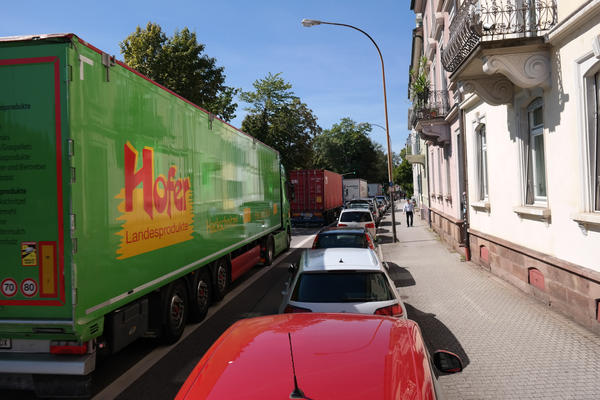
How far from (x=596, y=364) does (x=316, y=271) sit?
3.35 meters

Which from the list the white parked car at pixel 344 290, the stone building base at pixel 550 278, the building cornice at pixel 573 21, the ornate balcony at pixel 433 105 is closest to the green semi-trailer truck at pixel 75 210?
the white parked car at pixel 344 290

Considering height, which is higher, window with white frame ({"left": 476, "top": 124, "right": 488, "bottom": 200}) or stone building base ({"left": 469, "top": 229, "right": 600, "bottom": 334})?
window with white frame ({"left": 476, "top": 124, "right": 488, "bottom": 200})

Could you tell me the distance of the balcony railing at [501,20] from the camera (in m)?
7.64

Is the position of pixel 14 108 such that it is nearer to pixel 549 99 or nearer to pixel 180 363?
pixel 180 363

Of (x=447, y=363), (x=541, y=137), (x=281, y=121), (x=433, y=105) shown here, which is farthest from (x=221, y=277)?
(x=281, y=121)

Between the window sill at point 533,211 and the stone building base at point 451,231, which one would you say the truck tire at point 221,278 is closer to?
the window sill at point 533,211

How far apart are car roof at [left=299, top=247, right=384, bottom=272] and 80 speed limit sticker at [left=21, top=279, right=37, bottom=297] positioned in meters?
3.06

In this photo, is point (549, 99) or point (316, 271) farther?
point (549, 99)

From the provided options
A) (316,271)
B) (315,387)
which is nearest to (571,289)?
(316,271)

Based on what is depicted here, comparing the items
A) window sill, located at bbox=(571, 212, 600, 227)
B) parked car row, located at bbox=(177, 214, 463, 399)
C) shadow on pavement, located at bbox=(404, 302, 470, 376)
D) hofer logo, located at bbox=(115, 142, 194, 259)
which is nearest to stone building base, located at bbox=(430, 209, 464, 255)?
shadow on pavement, located at bbox=(404, 302, 470, 376)

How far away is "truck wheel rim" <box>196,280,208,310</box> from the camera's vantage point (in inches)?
304

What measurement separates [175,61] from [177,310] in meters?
22.0

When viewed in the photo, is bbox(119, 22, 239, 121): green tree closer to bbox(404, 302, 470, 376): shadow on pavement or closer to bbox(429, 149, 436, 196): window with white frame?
bbox(429, 149, 436, 196): window with white frame

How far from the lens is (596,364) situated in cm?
523
